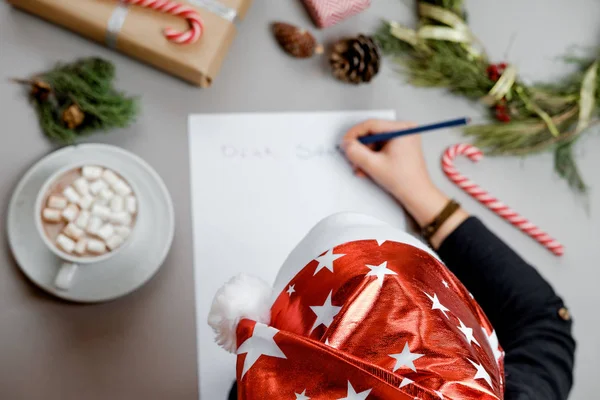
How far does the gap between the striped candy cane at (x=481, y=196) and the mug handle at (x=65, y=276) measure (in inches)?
18.7

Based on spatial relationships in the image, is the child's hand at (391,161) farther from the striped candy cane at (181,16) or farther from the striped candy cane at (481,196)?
the striped candy cane at (181,16)

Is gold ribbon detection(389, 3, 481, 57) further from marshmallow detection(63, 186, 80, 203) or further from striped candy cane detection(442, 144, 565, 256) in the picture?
marshmallow detection(63, 186, 80, 203)

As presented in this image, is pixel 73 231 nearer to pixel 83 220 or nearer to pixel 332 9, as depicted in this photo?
pixel 83 220

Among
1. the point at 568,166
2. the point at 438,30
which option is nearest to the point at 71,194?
the point at 438,30

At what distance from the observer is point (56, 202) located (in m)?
0.58

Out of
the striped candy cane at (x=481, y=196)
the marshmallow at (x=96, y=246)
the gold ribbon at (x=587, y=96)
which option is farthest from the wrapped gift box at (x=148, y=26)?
the gold ribbon at (x=587, y=96)

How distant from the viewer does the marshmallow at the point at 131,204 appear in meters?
0.60

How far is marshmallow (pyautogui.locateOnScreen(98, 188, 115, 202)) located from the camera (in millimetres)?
596

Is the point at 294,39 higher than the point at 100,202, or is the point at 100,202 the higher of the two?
the point at 294,39

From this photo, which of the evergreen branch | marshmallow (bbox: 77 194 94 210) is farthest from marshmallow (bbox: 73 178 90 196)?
the evergreen branch

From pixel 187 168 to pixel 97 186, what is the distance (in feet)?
0.38

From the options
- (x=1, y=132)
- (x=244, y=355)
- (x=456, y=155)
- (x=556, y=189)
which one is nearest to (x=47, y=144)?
(x=1, y=132)

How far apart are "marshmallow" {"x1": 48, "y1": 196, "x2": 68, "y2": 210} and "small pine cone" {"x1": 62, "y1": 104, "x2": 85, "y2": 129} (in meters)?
0.10

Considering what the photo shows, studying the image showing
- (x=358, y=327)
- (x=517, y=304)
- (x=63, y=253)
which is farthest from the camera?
(x=517, y=304)
